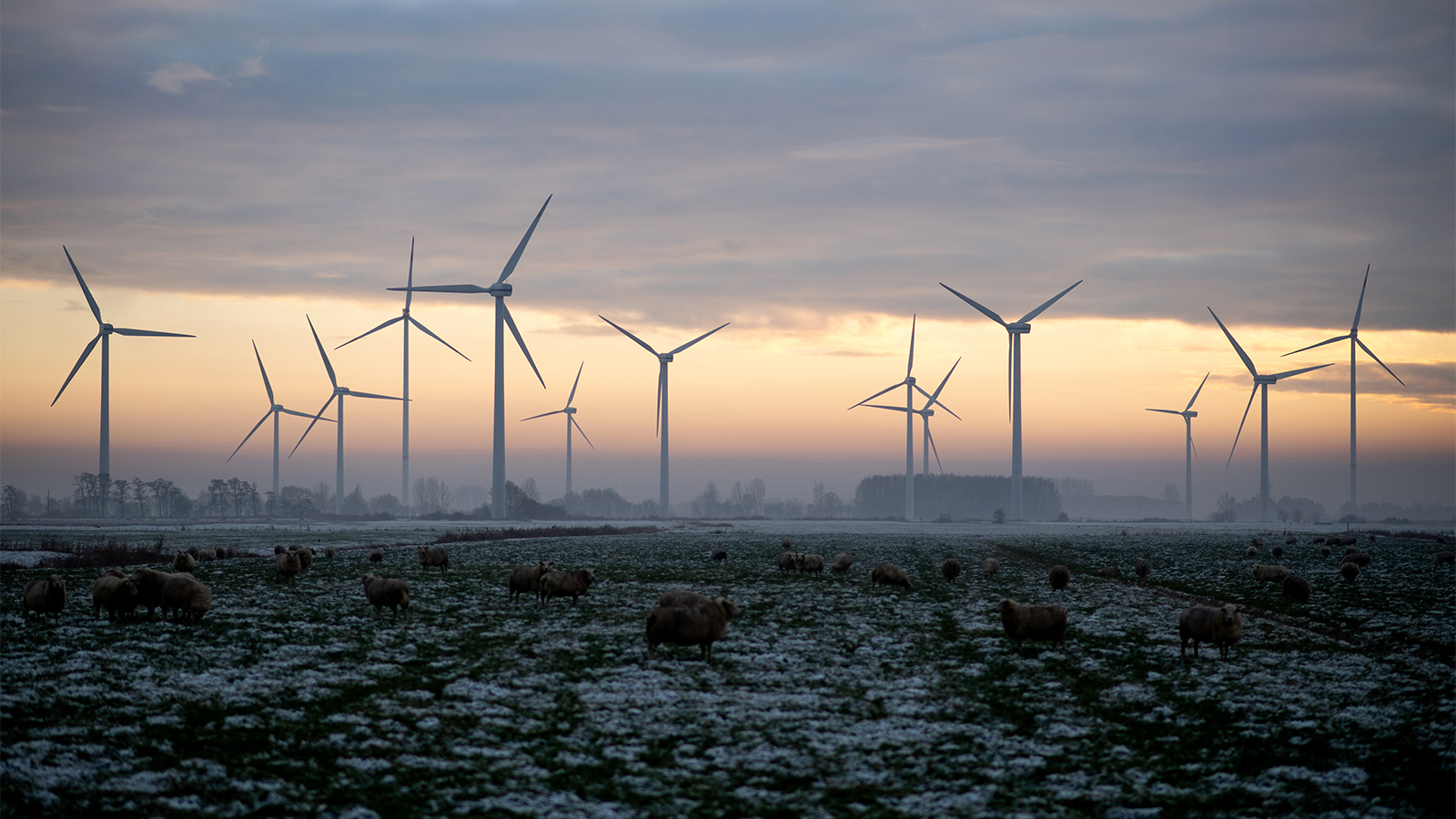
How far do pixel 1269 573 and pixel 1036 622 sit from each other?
19777 mm

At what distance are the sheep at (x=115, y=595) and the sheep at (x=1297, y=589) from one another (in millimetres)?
32316

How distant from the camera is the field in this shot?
34.1 feet

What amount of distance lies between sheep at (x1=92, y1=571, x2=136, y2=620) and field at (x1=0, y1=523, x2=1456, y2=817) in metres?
0.75

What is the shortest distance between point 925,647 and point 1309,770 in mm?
8253

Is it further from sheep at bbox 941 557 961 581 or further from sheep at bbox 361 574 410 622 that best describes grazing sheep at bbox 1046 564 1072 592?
sheep at bbox 361 574 410 622

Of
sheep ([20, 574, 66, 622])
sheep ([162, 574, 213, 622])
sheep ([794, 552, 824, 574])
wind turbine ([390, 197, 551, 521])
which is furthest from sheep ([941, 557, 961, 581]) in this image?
wind turbine ([390, 197, 551, 521])

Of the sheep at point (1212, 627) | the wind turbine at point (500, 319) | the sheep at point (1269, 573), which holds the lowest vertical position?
the sheep at point (1269, 573)

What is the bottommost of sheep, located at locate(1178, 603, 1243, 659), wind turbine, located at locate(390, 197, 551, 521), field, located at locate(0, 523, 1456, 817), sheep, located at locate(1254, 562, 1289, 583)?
sheep, located at locate(1254, 562, 1289, 583)

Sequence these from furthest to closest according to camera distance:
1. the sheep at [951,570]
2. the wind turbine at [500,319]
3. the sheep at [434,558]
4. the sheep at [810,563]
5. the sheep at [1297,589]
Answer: the wind turbine at [500,319]
the sheep at [434,558]
the sheep at [810,563]
the sheep at [951,570]
the sheep at [1297,589]

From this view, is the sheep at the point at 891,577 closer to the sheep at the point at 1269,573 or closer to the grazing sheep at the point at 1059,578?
the grazing sheep at the point at 1059,578

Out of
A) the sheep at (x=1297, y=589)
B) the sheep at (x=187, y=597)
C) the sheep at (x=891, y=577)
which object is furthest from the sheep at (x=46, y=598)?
the sheep at (x=1297, y=589)

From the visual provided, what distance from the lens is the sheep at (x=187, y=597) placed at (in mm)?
20891

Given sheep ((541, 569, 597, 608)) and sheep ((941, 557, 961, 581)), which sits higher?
sheep ((541, 569, 597, 608))

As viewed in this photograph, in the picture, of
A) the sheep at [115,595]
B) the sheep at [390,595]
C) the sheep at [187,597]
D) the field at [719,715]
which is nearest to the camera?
the field at [719,715]
